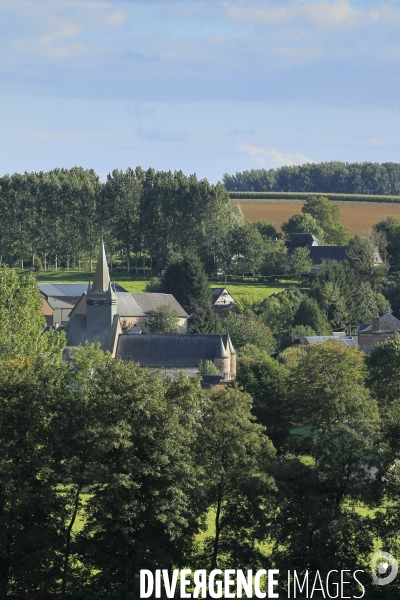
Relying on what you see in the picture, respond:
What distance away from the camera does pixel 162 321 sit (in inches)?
4574

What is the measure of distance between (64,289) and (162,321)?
20.4 metres

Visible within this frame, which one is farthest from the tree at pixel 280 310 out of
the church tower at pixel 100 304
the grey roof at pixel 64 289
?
the church tower at pixel 100 304

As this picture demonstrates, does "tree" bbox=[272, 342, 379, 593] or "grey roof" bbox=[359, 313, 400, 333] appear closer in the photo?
"tree" bbox=[272, 342, 379, 593]

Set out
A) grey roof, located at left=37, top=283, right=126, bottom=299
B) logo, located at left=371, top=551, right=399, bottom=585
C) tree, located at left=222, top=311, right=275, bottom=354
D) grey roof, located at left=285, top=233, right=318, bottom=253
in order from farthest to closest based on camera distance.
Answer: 1. grey roof, located at left=285, top=233, right=318, bottom=253
2. grey roof, located at left=37, top=283, right=126, bottom=299
3. tree, located at left=222, top=311, right=275, bottom=354
4. logo, located at left=371, top=551, right=399, bottom=585

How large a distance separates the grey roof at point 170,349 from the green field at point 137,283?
1211 inches

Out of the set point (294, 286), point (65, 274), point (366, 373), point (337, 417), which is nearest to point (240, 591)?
point (337, 417)

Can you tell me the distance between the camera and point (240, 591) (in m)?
43.5

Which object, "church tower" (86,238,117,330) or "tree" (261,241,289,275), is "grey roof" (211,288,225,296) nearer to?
"tree" (261,241,289,275)

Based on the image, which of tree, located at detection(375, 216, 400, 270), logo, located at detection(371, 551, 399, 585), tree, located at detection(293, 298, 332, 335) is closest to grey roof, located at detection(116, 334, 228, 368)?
tree, located at detection(293, 298, 332, 335)

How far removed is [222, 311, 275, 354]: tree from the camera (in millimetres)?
107562

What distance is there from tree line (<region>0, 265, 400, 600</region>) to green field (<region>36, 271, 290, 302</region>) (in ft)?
267

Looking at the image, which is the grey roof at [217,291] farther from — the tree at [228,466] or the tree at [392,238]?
the tree at [228,466]

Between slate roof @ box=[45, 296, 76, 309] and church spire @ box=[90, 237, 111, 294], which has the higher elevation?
slate roof @ box=[45, 296, 76, 309]

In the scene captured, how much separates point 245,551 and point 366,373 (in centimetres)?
A: 3052
